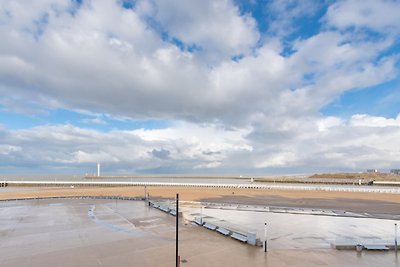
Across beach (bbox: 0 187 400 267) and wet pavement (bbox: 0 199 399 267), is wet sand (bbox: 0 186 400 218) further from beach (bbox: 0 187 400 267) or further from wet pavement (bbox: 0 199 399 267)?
beach (bbox: 0 187 400 267)

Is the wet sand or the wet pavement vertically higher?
the wet pavement

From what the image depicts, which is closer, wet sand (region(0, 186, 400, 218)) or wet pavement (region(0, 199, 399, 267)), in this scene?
wet pavement (region(0, 199, 399, 267))

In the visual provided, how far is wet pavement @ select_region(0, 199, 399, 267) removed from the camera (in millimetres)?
13039

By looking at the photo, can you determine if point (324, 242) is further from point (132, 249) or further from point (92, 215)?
point (92, 215)

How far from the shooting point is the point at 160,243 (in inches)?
629

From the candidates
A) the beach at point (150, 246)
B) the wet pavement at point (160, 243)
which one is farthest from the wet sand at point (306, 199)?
the beach at point (150, 246)

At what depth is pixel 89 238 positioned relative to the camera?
17156mm

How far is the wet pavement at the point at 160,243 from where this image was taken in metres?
13.0

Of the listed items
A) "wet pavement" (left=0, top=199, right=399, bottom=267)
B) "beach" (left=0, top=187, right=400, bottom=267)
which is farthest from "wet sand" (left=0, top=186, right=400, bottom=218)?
"beach" (left=0, top=187, right=400, bottom=267)

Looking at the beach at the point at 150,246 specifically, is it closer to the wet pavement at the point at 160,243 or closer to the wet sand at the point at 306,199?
the wet pavement at the point at 160,243

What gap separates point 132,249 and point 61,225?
958 cm

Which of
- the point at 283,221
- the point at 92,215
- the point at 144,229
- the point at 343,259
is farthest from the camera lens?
the point at 92,215

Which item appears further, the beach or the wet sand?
the wet sand

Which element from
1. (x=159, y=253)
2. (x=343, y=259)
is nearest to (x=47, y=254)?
(x=159, y=253)
